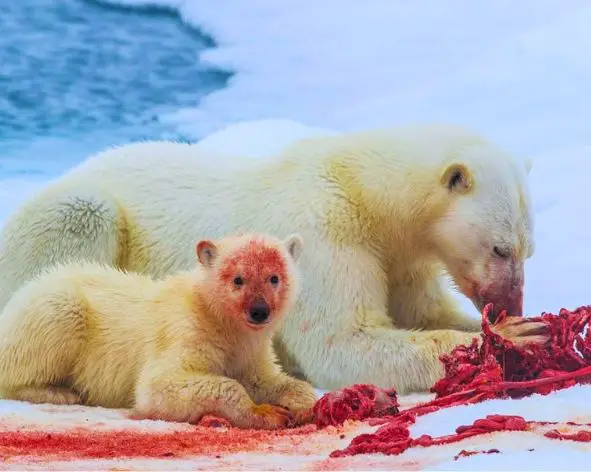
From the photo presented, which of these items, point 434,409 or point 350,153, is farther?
point 350,153

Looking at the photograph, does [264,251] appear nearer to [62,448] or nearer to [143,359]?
[143,359]

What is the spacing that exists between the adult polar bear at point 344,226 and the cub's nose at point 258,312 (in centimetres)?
60

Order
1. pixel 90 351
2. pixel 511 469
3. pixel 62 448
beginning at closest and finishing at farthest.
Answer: pixel 511 469, pixel 62 448, pixel 90 351

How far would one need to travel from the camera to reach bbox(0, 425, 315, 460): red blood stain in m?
1.98

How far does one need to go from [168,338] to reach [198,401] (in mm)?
226

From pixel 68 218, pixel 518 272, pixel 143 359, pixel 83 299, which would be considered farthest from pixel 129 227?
pixel 518 272

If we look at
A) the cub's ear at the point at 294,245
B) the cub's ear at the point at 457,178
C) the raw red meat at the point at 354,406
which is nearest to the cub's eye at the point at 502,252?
the cub's ear at the point at 457,178

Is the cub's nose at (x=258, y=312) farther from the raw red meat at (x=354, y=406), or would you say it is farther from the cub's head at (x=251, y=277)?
the raw red meat at (x=354, y=406)

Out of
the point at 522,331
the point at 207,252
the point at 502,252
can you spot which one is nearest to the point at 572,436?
the point at 522,331

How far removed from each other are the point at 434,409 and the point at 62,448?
72 cm

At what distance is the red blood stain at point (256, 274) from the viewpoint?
96.1 inches

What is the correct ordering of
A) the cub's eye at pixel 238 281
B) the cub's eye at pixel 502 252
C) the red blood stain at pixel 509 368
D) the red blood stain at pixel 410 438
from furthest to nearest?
1. the cub's eye at pixel 502 252
2. the cub's eye at pixel 238 281
3. the red blood stain at pixel 509 368
4. the red blood stain at pixel 410 438

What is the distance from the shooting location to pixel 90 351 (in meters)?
2.72

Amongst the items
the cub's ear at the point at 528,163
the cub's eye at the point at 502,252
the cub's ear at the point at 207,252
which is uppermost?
the cub's ear at the point at 528,163
